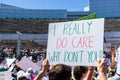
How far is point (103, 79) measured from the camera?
2861 millimetres

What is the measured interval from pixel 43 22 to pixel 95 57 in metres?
51.2

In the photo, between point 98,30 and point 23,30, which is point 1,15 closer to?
point 23,30

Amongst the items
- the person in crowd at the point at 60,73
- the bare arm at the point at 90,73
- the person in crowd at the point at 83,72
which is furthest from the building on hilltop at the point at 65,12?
the person in crowd at the point at 60,73

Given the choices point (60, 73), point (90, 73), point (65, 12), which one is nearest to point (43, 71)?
point (90, 73)

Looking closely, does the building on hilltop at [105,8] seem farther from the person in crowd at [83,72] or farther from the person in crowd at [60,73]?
the person in crowd at [60,73]

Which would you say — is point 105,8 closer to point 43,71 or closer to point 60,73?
point 43,71

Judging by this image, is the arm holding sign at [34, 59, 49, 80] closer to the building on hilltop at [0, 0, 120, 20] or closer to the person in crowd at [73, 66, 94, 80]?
the person in crowd at [73, 66, 94, 80]

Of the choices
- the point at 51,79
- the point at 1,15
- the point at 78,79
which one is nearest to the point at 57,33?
the point at 78,79

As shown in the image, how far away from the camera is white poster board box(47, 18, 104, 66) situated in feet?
11.1

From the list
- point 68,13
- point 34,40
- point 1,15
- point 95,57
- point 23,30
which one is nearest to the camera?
point 95,57

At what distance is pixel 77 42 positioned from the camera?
141 inches

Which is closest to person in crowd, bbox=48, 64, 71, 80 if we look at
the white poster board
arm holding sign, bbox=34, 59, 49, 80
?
arm holding sign, bbox=34, 59, 49, 80

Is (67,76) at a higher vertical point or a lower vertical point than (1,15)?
lower

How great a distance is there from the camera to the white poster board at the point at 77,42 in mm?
3377
